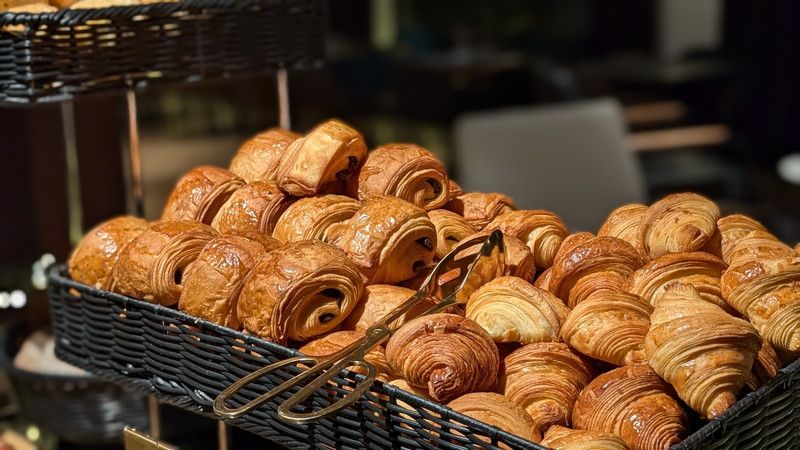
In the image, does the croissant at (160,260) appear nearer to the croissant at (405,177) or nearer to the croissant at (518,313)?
the croissant at (405,177)

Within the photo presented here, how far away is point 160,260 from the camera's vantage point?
112 centimetres

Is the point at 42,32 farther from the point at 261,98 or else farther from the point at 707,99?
the point at 707,99

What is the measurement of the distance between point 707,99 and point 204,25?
12.1 ft

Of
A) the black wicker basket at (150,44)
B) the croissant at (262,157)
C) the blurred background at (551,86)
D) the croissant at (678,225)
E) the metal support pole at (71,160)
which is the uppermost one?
the black wicker basket at (150,44)

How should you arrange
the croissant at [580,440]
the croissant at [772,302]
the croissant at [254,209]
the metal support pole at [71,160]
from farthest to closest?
the metal support pole at [71,160] < the croissant at [254,209] < the croissant at [772,302] < the croissant at [580,440]

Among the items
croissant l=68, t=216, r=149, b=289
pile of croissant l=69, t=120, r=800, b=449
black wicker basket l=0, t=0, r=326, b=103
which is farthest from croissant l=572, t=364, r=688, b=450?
black wicker basket l=0, t=0, r=326, b=103

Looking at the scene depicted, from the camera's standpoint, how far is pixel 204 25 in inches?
57.3

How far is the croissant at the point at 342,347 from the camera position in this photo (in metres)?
0.97

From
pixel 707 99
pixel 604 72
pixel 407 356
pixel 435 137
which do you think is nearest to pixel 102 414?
pixel 407 356

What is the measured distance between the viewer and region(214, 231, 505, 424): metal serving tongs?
89 cm

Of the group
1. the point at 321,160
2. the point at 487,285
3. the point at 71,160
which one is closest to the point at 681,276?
the point at 487,285

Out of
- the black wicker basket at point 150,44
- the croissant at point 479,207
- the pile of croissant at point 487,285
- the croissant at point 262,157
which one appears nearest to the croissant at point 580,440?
the pile of croissant at point 487,285

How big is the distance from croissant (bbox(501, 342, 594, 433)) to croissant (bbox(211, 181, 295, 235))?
330 millimetres

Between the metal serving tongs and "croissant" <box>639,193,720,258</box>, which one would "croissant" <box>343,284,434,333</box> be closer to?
the metal serving tongs
